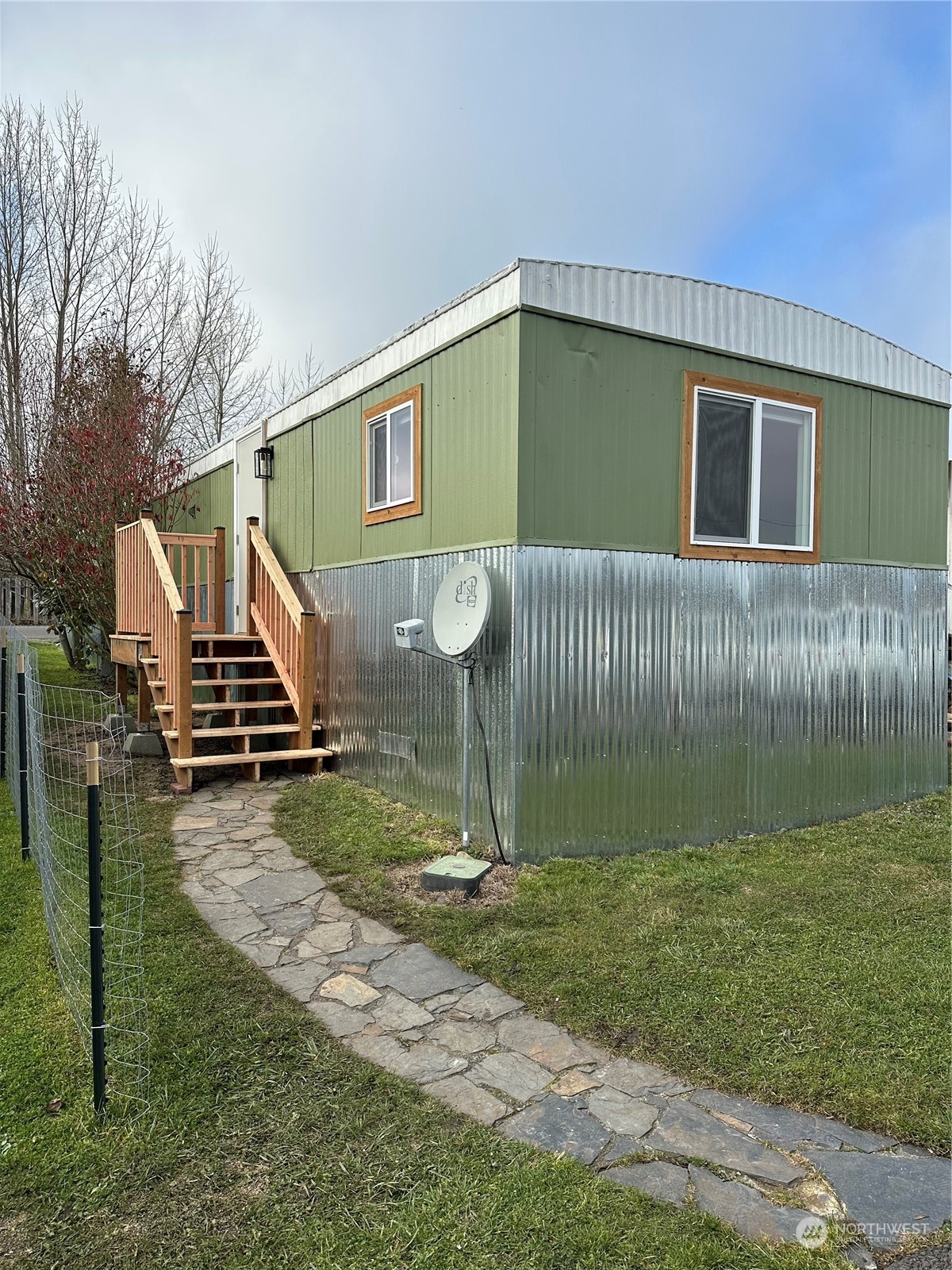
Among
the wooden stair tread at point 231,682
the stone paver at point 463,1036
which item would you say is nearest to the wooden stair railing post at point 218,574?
the wooden stair tread at point 231,682

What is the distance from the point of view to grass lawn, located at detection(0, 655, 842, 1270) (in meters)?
1.94

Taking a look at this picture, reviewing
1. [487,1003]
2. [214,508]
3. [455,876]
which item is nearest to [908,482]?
[455,876]

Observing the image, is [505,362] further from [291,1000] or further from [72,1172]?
[72,1172]

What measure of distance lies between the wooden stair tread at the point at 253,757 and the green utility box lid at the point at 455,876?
2.66m

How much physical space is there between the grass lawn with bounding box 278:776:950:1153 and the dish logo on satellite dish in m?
1.56

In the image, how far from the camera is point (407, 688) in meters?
6.11

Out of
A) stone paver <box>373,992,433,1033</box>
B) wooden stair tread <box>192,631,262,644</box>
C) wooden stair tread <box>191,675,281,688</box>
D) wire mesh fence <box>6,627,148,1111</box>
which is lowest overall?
stone paver <box>373,992,433,1033</box>

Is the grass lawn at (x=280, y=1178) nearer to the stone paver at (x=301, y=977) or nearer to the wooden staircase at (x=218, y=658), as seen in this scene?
the stone paver at (x=301, y=977)

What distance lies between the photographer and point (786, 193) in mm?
9484

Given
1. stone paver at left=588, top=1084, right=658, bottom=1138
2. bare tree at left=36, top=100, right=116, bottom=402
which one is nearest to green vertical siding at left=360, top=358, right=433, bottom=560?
stone paver at left=588, top=1084, right=658, bottom=1138

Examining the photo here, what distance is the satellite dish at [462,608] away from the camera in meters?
4.80

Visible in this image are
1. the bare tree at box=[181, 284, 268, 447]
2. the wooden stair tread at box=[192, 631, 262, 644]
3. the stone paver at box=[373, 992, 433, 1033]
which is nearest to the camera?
the stone paver at box=[373, 992, 433, 1033]

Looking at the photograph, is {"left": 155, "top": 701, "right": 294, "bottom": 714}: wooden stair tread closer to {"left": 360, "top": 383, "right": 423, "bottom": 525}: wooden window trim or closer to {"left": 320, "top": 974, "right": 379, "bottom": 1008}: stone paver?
{"left": 360, "top": 383, "right": 423, "bottom": 525}: wooden window trim

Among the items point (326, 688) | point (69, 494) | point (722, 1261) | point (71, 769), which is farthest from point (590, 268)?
point (69, 494)
